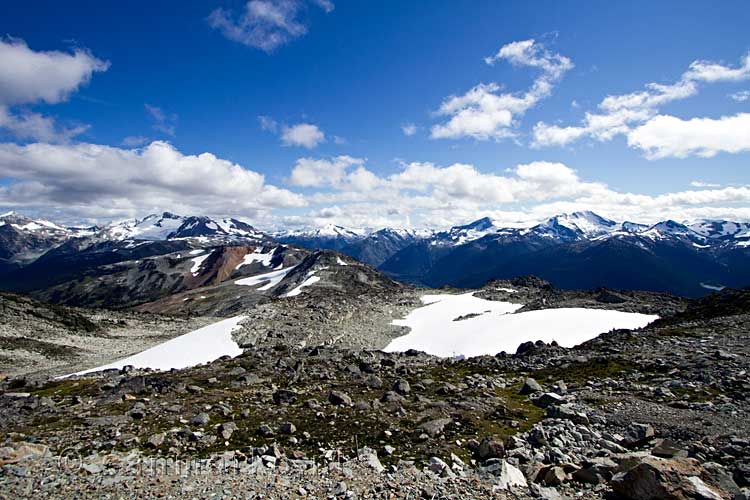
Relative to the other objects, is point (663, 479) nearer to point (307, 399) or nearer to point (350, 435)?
point (350, 435)

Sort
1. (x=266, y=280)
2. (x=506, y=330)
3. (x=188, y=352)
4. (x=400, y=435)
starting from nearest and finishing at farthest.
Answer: (x=400, y=435) → (x=506, y=330) → (x=188, y=352) → (x=266, y=280)

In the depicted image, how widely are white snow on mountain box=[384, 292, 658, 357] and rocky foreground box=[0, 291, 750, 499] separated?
14106 millimetres

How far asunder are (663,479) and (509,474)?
362 cm

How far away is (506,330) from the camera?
136 feet

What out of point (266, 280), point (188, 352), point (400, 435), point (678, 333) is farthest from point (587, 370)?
point (266, 280)

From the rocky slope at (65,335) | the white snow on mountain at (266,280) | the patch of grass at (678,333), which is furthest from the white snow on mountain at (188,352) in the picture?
the white snow on mountain at (266,280)

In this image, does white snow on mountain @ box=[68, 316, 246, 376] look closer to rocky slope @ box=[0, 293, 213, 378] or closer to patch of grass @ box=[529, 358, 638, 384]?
rocky slope @ box=[0, 293, 213, 378]

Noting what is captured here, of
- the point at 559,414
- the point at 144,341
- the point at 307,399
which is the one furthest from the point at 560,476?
the point at 144,341

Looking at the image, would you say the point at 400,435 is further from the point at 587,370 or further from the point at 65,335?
the point at 65,335

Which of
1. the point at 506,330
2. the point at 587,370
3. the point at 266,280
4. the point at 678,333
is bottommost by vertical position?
the point at 266,280

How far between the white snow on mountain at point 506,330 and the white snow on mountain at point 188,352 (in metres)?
18.2

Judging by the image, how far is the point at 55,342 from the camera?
6228 centimetres

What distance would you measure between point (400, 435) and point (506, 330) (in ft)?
100

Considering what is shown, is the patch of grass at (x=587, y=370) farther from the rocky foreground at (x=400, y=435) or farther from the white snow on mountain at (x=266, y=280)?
the white snow on mountain at (x=266, y=280)
